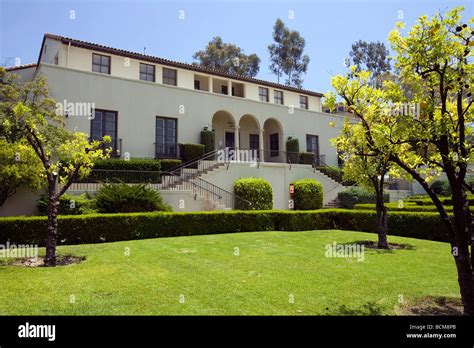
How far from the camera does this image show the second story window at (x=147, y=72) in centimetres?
2137

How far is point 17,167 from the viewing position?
1178 cm

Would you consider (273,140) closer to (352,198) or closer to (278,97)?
(278,97)

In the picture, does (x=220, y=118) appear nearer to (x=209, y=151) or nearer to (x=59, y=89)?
(x=209, y=151)

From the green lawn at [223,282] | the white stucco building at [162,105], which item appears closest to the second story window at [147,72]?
the white stucco building at [162,105]

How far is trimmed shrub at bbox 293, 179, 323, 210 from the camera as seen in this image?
20.7 meters

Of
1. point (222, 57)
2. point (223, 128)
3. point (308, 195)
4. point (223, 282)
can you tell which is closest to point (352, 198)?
point (308, 195)

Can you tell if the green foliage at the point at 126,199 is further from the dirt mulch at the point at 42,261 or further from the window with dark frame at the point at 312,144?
the window with dark frame at the point at 312,144

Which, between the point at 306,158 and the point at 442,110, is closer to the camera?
the point at 442,110

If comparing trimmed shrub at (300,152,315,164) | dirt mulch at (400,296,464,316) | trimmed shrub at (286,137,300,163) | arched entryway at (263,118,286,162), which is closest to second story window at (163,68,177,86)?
arched entryway at (263,118,286,162)

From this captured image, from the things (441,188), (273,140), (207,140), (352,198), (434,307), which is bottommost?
(434,307)

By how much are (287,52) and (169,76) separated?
26.5m
